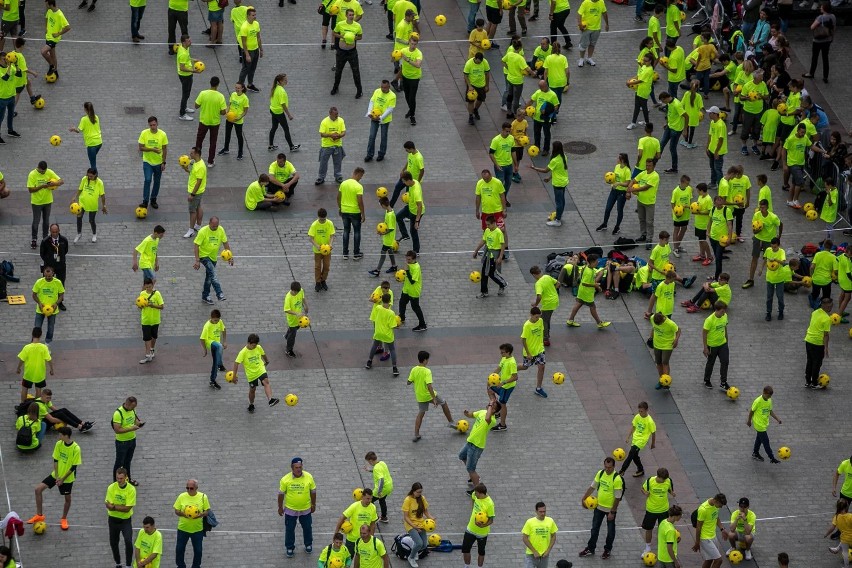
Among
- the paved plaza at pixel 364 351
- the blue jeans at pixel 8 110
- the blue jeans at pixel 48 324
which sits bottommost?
the paved plaza at pixel 364 351

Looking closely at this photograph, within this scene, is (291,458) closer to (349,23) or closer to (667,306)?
(667,306)

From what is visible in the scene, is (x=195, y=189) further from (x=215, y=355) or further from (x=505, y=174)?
(x=505, y=174)

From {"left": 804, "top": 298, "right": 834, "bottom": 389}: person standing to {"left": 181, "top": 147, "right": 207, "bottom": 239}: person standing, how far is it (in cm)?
1030

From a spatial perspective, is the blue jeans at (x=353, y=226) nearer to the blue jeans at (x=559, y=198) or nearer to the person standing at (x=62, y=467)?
the blue jeans at (x=559, y=198)

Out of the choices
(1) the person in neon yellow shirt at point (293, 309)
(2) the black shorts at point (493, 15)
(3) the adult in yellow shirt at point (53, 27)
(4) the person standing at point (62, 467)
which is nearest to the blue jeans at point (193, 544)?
(4) the person standing at point (62, 467)

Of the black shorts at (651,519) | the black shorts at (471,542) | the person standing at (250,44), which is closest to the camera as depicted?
the black shorts at (471,542)

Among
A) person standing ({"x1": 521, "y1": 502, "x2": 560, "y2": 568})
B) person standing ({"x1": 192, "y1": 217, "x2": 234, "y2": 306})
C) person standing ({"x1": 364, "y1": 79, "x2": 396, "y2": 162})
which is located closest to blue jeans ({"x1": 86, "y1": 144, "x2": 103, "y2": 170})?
person standing ({"x1": 192, "y1": 217, "x2": 234, "y2": 306})

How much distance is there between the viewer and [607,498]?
2305cm

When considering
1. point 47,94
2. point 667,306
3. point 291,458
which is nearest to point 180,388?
point 291,458

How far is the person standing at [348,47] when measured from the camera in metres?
34.2

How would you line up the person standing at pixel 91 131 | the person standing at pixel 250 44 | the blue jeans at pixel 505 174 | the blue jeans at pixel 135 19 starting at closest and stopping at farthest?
the person standing at pixel 91 131 < the blue jeans at pixel 505 174 < the person standing at pixel 250 44 < the blue jeans at pixel 135 19

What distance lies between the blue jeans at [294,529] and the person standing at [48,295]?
597 centimetres

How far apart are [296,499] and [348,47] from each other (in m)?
13.7

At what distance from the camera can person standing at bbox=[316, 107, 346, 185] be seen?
1232 inches
